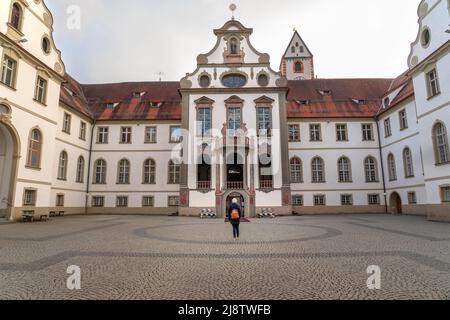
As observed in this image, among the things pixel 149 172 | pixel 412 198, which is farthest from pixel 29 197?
pixel 412 198

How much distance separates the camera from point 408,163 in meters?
26.9

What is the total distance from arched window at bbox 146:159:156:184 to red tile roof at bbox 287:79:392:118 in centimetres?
1689

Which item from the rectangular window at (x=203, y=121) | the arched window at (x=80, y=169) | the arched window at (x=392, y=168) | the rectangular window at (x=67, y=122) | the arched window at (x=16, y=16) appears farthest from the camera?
the arched window at (x=80, y=169)

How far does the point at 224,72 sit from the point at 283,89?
6.28 metres

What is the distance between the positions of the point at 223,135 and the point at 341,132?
1469cm

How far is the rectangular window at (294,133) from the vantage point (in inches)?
1276

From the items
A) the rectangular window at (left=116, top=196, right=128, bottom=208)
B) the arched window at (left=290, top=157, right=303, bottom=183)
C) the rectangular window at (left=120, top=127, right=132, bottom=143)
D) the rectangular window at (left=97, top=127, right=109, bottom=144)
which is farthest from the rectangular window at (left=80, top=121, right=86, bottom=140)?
the arched window at (left=290, top=157, right=303, bottom=183)

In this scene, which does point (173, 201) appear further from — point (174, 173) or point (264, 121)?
point (264, 121)

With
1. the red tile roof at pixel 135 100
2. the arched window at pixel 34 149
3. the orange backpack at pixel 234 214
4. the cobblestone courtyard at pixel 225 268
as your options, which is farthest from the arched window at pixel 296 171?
→ the arched window at pixel 34 149

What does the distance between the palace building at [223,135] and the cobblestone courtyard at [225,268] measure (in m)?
11.3

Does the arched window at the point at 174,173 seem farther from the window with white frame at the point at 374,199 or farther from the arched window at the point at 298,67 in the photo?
the arched window at the point at 298,67

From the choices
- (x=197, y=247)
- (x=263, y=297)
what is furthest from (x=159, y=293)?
(x=197, y=247)

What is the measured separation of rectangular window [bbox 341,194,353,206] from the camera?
101ft
